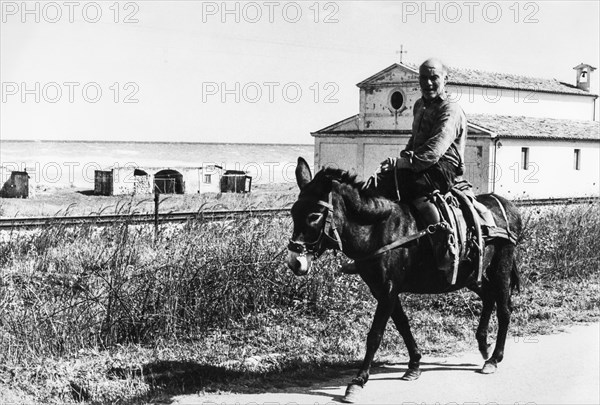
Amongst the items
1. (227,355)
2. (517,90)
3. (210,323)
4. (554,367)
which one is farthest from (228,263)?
(517,90)

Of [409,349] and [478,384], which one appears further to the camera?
[409,349]

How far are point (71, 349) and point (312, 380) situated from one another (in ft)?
6.90

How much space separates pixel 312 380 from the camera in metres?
6.51

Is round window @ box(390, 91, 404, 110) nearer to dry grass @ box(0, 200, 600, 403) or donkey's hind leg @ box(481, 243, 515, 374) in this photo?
dry grass @ box(0, 200, 600, 403)

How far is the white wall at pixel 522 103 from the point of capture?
40.8 metres

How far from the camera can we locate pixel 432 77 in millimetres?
6496

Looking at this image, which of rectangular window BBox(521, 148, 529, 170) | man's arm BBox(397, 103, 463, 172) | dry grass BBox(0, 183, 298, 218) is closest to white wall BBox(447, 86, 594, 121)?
rectangular window BBox(521, 148, 529, 170)

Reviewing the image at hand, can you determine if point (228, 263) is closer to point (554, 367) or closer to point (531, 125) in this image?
point (554, 367)

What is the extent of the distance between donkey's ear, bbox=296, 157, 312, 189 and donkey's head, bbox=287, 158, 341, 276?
38mm

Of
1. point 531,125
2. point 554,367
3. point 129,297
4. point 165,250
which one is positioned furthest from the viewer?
point 531,125

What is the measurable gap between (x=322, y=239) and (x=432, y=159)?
115 cm

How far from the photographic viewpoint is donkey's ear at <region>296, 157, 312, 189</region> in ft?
19.6

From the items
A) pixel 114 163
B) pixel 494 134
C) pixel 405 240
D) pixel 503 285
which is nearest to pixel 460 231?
pixel 405 240

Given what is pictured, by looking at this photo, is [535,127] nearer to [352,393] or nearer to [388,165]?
[388,165]
